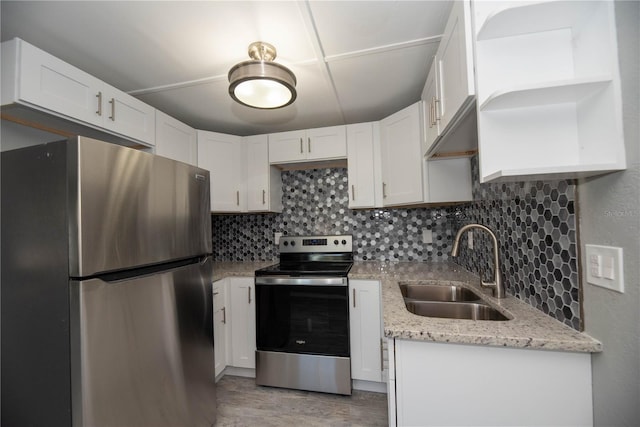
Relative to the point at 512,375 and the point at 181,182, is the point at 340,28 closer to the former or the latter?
the point at 181,182

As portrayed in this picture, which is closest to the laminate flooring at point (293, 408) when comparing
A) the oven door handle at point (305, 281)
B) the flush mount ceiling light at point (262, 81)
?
the oven door handle at point (305, 281)

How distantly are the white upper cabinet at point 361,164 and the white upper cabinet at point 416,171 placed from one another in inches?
7.3

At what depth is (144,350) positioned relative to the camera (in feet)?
3.56

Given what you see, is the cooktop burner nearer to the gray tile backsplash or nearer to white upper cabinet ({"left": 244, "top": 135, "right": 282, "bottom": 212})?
the gray tile backsplash

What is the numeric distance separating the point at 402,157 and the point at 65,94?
2026 millimetres

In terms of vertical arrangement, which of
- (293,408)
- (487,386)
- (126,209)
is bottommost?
(293,408)

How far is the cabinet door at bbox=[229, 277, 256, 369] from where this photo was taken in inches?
80.4

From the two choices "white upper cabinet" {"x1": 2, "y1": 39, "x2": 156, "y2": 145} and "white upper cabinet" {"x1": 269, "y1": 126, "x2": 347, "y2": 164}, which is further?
"white upper cabinet" {"x1": 269, "y1": 126, "x2": 347, "y2": 164}

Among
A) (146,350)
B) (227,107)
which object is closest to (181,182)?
(146,350)

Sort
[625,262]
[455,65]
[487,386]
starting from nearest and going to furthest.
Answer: [625,262]
[487,386]
[455,65]

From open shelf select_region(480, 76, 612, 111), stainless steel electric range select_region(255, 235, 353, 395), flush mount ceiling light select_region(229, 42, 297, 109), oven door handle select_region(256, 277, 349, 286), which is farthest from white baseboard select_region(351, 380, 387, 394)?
flush mount ceiling light select_region(229, 42, 297, 109)

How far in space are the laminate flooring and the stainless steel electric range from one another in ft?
0.20

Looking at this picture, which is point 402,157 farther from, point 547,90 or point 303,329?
point 303,329

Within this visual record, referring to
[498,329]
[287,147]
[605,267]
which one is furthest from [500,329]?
[287,147]
